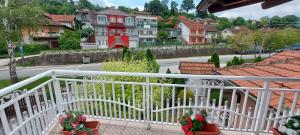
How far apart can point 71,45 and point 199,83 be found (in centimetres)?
1980

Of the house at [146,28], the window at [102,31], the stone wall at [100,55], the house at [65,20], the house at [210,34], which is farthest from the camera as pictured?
the house at [210,34]

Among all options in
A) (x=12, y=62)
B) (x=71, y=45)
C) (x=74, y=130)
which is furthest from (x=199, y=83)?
(x=71, y=45)

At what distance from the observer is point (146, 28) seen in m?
25.8

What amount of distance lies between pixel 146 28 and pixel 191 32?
24.3ft

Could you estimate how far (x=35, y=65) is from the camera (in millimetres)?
15609

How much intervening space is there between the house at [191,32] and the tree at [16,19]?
22541mm

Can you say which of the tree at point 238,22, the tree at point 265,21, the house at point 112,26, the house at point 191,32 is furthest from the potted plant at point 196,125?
the tree at point 238,22

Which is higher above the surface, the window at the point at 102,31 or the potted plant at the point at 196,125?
the window at the point at 102,31

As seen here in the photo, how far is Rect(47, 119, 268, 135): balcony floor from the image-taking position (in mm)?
2352

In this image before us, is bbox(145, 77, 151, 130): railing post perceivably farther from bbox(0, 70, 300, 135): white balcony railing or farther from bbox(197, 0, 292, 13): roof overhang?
bbox(197, 0, 292, 13): roof overhang

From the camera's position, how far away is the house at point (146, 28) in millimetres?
25016

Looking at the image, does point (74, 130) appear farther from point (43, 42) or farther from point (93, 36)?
point (43, 42)

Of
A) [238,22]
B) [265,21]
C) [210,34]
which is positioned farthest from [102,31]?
[238,22]

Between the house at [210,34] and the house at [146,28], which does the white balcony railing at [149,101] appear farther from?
the house at [210,34]
